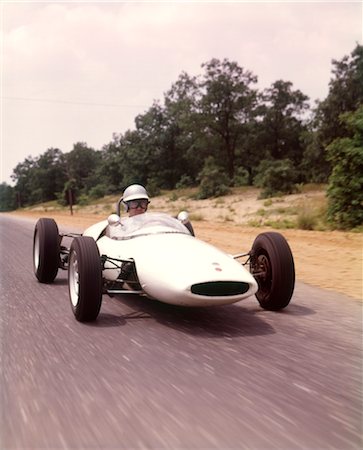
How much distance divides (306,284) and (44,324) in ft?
13.6

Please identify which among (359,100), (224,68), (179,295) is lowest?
(179,295)

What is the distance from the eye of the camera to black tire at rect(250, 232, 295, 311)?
17.5ft

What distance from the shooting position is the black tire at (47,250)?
7.38m

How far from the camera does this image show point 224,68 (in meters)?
47.9

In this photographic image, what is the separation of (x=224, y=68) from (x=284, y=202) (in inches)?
925

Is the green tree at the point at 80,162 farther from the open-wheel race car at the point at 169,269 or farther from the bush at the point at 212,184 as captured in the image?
the open-wheel race car at the point at 169,269

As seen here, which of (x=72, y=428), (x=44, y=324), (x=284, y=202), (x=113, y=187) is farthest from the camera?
(x=113, y=187)

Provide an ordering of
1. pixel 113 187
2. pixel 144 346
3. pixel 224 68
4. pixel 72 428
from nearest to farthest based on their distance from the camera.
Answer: pixel 72 428
pixel 144 346
pixel 224 68
pixel 113 187

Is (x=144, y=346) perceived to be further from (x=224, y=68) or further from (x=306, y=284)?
(x=224, y=68)

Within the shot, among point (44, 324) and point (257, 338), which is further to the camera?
point (44, 324)

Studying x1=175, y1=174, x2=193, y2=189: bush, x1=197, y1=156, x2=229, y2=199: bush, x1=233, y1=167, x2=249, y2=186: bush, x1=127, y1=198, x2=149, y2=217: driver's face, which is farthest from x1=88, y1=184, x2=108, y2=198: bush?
x1=127, y1=198, x2=149, y2=217: driver's face

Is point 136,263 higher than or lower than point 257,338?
higher

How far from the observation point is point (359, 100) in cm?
3469

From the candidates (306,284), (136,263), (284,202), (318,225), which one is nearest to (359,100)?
(284,202)
